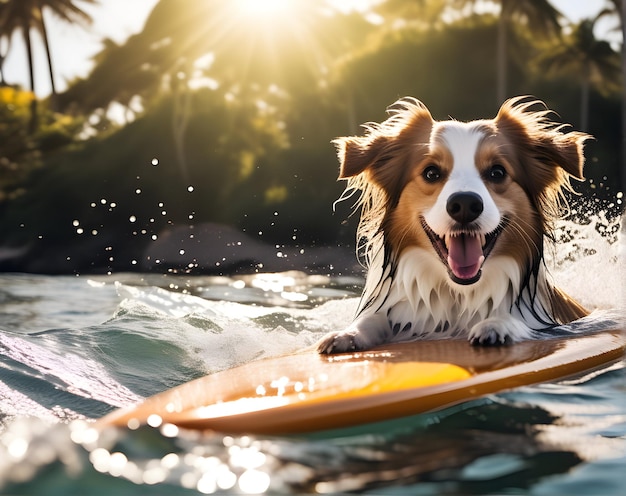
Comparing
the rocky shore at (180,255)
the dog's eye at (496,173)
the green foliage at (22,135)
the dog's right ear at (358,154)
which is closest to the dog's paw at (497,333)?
the dog's eye at (496,173)

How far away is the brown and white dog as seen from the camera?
12.9 ft

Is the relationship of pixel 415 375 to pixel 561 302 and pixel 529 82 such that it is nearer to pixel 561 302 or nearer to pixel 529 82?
pixel 561 302

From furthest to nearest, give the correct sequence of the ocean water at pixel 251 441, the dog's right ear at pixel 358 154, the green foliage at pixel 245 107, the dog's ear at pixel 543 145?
the green foliage at pixel 245 107 → the dog's right ear at pixel 358 154 → the dog's ear at pixel 543 145 → the ocean water at pixel 251 441

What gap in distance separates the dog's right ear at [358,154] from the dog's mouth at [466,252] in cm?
59

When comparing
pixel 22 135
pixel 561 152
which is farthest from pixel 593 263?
pixel 22 135

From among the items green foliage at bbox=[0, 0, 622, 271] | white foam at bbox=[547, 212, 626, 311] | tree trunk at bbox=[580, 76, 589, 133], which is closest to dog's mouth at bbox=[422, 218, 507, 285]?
white foam at bbox=[547, 212, 626, 311]

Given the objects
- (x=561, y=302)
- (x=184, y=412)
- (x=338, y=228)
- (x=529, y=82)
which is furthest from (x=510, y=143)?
(x=529, y=82)

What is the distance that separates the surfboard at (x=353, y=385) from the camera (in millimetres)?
2877

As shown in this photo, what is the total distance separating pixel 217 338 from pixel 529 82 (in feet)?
64.7

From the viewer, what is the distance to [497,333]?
3889mm

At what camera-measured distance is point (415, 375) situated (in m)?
3.30

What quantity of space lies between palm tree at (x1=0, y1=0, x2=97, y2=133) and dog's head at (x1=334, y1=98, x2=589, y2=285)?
20612 mm

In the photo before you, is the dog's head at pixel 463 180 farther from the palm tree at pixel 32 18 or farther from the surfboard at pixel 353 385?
the palm tree at pixel 32 18

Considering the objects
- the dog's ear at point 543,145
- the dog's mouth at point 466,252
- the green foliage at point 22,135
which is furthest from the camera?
the green foliage at point 22,135
